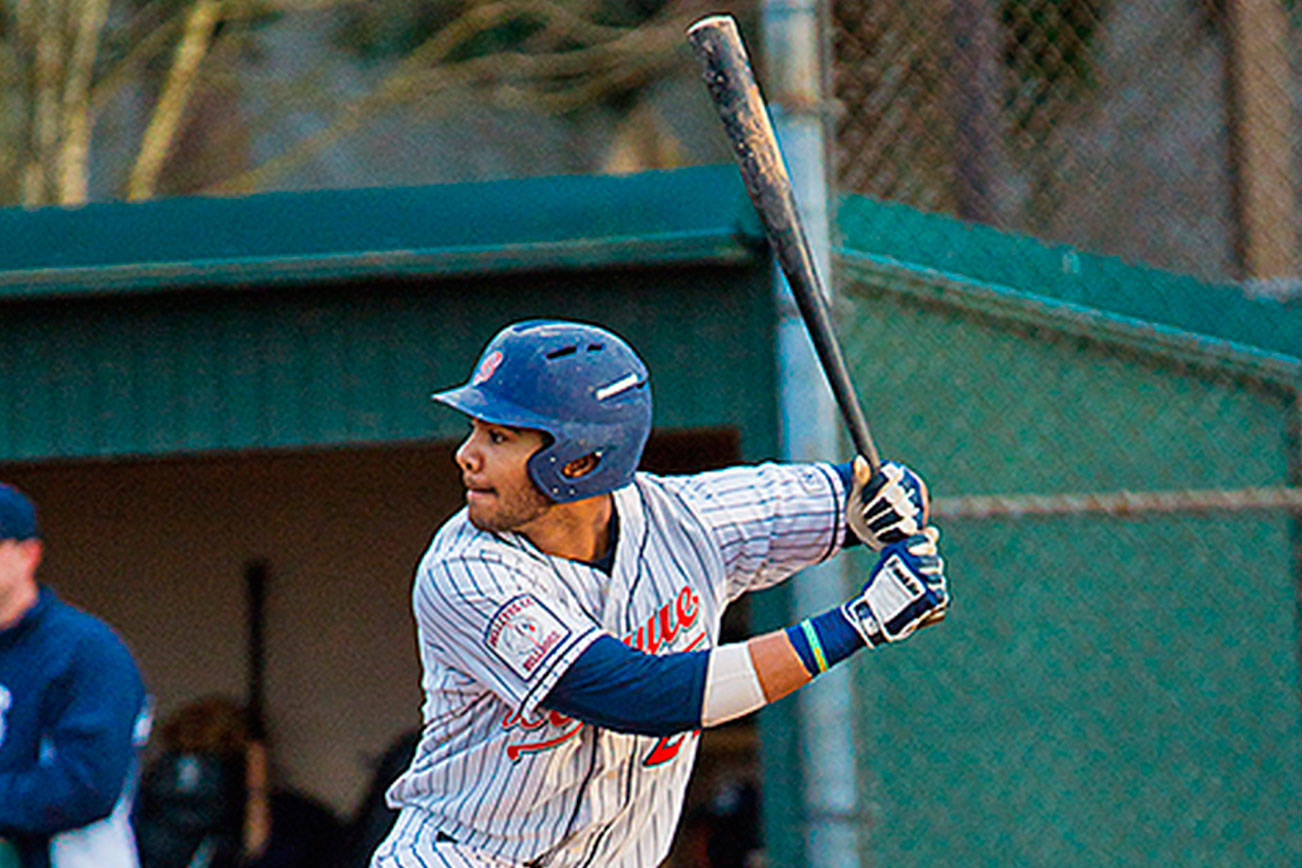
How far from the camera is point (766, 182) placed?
8.89 ft

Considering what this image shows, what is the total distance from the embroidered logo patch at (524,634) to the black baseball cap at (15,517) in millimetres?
1494

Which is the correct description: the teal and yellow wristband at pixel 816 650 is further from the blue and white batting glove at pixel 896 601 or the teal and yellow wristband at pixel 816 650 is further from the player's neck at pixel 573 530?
the player's neck at pixel 573 530

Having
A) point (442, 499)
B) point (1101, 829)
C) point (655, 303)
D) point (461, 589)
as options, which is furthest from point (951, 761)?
point (442, 499)

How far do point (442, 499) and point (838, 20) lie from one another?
3.13m

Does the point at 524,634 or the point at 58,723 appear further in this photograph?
the point at 58,723

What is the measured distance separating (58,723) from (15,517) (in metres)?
0.45

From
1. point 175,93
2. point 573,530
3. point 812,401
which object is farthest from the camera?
point 175,93

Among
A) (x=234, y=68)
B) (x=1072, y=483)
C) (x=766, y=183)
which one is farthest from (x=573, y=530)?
(x=234, y=68)

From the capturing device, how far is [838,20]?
5078mm

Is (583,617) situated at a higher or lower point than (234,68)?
lower

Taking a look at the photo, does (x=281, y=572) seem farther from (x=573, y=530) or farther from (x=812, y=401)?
(x=573, y=530)

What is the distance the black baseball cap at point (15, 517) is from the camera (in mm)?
3418

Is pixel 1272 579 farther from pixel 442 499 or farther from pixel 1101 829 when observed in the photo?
pixel 442 499

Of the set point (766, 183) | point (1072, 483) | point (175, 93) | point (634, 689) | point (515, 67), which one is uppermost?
point (515, 67)
